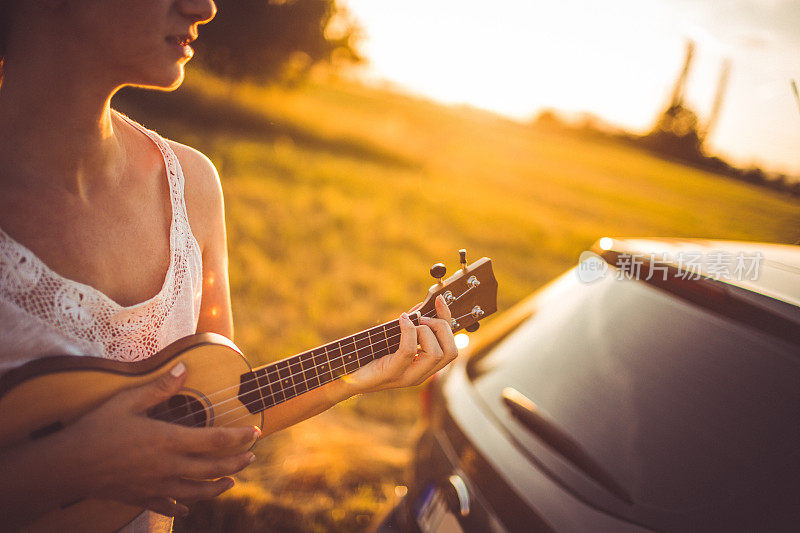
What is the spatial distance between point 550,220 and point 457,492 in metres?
12.7

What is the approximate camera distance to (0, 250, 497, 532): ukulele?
1058 millimetres

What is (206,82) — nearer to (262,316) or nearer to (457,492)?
(262,316)

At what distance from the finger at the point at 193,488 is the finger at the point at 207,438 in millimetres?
102

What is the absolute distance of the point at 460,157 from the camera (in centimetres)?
2220

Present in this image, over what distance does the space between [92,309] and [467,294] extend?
117cm

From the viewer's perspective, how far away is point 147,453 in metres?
1.11

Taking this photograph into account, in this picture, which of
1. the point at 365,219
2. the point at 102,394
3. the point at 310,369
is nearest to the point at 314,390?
the point at 310,369

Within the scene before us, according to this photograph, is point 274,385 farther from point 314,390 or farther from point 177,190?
point 177,190

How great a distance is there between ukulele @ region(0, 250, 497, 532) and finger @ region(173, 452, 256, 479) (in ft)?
0.45

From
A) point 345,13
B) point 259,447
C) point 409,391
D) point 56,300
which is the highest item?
point 345,13

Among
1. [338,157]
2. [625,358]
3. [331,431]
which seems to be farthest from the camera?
[338,157]

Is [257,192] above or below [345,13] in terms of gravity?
below

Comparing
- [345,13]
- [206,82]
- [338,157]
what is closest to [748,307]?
[338,157]

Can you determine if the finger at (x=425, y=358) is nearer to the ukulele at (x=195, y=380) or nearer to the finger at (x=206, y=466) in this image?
the ukulele at (x=195, y=380)
